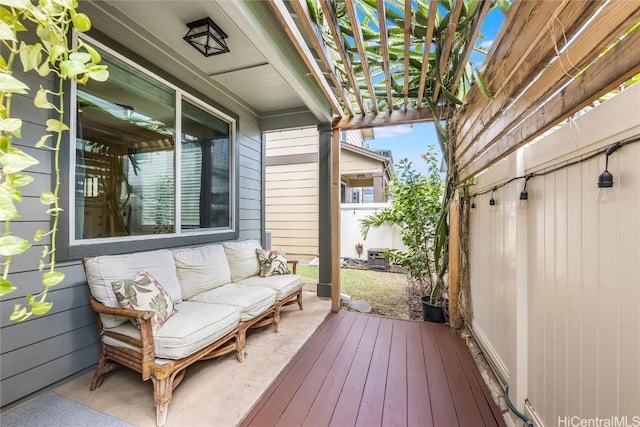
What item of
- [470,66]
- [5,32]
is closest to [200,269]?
[5,32]

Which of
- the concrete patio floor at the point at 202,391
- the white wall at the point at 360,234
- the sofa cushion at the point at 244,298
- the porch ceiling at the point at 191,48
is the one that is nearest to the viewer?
the concrete patio floor at the point at 202,391

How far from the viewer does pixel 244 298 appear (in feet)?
7.86

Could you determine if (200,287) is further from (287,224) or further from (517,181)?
(287,224)

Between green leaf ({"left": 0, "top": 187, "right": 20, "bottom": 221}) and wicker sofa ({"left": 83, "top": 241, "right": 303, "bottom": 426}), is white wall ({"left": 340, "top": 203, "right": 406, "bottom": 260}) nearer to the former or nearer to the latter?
wicker sofa ({"left": 83, "top": 241, "right": 303, "bottom": 426})

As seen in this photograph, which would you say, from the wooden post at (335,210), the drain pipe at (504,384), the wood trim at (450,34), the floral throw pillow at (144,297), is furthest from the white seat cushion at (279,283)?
the wood trim at (450,34)

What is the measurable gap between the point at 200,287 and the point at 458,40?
3002 millimetres

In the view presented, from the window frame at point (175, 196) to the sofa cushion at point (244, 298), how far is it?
702 millimetres

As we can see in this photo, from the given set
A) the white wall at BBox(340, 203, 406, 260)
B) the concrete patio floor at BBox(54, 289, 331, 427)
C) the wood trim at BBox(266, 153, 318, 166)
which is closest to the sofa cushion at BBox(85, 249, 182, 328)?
the concrete patio floor at BBox(54, 289, 331, 427)

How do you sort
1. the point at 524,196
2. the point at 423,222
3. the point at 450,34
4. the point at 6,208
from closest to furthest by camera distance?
the point at 6,208
the point at 524,196
the point at 450,34
the point at 423,222

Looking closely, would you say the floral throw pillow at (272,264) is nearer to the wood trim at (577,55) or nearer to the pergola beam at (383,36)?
the pergola beam at (383,36)

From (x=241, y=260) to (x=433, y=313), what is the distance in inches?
90.7

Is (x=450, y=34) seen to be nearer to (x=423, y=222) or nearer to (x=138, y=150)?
(x=423, y=222)

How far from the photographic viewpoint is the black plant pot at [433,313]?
3066 mm

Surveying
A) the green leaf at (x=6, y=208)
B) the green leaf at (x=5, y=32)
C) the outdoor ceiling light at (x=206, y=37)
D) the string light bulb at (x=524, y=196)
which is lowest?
the green leaf at (x=6, y=208)
